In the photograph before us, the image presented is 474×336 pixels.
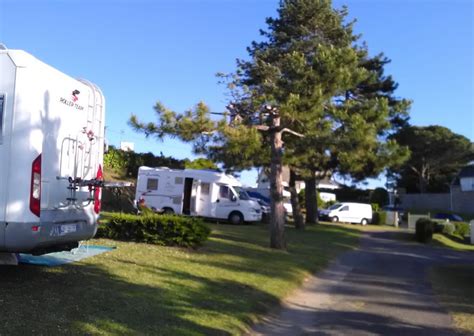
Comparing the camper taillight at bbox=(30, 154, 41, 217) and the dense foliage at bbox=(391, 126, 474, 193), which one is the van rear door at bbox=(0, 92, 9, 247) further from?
the dense foliage at bbox=(391, 126, 474, 193)

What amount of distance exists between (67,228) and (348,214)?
130 feet

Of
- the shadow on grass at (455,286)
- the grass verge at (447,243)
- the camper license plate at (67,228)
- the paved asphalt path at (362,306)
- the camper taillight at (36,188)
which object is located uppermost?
the camper taillight at (36,188)

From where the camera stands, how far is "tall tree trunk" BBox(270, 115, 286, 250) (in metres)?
→ 18.3

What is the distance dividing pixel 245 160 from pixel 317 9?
42.7ft

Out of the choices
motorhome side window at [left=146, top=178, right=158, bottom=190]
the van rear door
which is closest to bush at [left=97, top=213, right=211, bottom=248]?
the van rear door

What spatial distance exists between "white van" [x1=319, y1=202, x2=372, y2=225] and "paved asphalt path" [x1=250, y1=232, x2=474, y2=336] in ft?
92.9

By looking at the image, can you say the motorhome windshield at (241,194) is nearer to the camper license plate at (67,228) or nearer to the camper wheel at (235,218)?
the camper wheel at (235,218)

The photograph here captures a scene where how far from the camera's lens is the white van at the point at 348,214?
45781 mm

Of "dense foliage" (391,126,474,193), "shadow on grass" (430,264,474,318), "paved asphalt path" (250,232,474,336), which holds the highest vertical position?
"dense foliage" (391,126,474,193)

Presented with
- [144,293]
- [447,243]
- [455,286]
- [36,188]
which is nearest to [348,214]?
[447,243]

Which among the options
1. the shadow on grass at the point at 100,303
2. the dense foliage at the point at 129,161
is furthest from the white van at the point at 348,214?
the shadow on grass at the point at 100,303

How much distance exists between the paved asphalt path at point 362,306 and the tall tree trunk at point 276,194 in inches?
78.1

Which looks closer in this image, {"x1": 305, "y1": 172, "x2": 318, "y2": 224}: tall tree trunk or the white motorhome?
the white motorhome

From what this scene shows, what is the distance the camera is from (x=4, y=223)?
6867 millimetres
